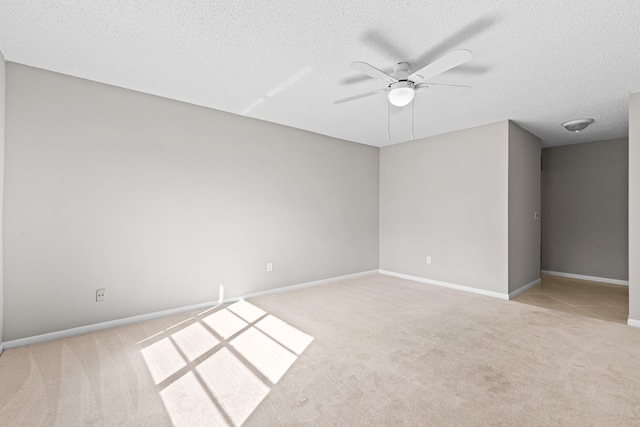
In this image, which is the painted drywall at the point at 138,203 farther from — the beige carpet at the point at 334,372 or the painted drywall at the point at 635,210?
the painted drywall at the point at 635,210

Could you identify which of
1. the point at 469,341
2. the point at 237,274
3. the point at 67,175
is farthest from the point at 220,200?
the point at 469,341

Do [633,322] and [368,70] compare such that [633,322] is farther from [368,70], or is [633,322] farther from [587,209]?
[368,70]

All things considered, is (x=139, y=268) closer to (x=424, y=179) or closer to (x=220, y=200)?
(x=220, y=200)

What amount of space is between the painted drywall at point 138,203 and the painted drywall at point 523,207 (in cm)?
285

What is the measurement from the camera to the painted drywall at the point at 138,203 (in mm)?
2662

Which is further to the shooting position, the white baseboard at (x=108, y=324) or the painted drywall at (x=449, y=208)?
the painted drywall at (x=449, y=208)

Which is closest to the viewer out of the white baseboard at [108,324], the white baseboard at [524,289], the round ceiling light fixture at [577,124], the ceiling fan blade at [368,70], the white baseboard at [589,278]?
the ceiling fan blade at [368,70]

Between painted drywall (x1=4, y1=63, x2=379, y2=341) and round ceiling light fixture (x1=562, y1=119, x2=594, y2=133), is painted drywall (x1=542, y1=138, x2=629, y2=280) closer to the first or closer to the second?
round ceiling light fixture (x1=562, y1=119, x2=594, y2=133)

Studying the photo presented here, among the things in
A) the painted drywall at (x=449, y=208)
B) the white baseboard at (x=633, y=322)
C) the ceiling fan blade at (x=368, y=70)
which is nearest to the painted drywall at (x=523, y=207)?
the painted drywall at (x=449, y=208)

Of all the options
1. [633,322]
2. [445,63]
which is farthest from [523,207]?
[445,63]

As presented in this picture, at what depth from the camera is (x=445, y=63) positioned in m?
2.11

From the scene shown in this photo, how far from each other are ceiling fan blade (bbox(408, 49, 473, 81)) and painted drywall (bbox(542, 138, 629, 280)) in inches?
197

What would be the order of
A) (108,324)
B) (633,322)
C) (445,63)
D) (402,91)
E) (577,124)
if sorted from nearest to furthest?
(445,63)
(402,91)
(108,324)
(633,322)
(577,124)

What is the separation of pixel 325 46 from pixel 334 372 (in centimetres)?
248
